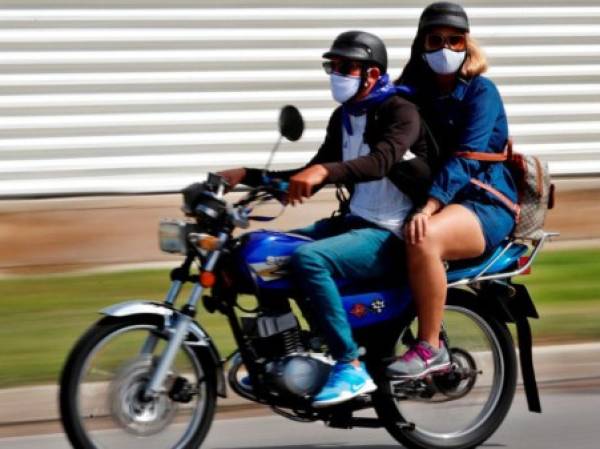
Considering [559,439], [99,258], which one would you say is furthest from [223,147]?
[559,439]

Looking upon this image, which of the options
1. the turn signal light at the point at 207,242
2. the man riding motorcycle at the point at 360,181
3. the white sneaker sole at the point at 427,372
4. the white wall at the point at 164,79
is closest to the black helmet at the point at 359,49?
the man riding motorcycle at the point at 360,181

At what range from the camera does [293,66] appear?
10.2 metres

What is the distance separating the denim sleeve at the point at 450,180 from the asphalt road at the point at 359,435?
118 centimetres

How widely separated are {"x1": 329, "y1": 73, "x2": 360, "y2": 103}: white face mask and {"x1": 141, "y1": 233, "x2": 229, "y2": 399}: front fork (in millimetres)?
693

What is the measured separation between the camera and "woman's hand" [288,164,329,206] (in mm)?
5191

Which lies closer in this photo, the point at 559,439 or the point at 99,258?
the point at 559,439

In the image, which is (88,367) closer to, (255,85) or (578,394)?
(578,394)

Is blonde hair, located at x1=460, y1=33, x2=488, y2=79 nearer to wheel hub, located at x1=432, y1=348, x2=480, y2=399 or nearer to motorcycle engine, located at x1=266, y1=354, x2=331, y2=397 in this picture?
wheel hub, located at x1=432, y1=348, x2=480, y2=399

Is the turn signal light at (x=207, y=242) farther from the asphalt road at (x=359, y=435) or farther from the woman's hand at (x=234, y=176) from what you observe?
the asphalt road at (x=359, y=435)

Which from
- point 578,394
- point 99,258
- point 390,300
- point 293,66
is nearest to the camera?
point 390,300

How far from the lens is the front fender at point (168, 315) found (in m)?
5.29

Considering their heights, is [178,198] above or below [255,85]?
below

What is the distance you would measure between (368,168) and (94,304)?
3.42 m

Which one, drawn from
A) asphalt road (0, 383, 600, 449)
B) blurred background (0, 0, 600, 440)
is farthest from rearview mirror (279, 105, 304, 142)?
blurred background (0, 0, 600, 440)
